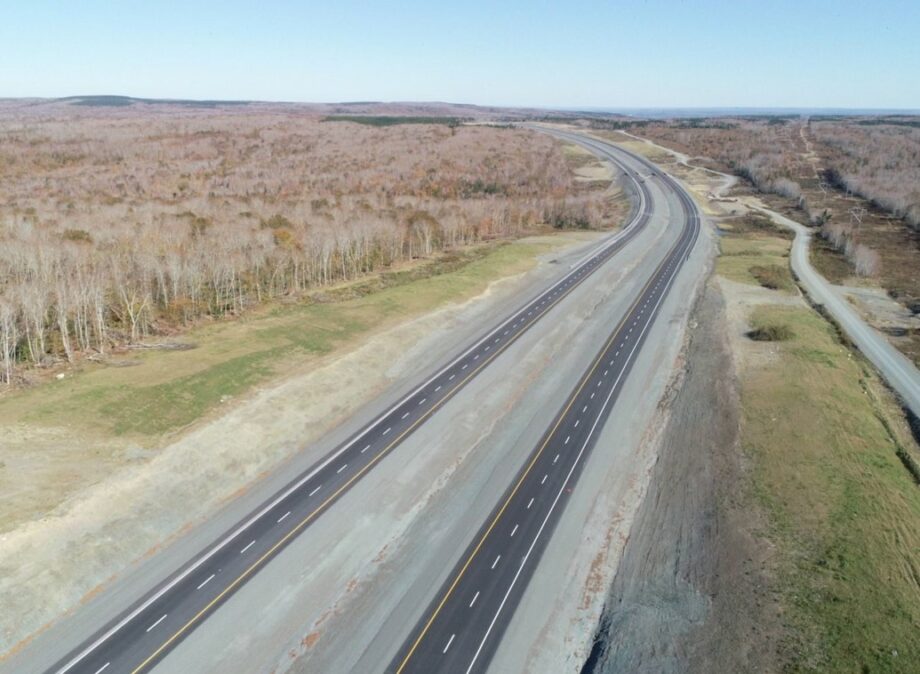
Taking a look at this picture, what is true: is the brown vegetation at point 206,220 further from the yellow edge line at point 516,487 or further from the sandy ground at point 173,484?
the yellow edge line at point 516,487

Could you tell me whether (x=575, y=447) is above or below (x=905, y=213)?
below

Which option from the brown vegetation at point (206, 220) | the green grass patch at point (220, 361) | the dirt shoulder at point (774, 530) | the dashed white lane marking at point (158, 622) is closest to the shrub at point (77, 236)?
the brown vegetation at point (206, 220)

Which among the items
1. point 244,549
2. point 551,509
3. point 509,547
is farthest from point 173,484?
point 551,509

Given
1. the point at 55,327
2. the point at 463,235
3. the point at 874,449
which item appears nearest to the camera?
the point at 874,449

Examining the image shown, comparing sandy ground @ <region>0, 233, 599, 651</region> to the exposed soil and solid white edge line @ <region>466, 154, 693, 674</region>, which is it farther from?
the exposed soil

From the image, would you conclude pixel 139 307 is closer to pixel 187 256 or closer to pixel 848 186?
pixel 187 256

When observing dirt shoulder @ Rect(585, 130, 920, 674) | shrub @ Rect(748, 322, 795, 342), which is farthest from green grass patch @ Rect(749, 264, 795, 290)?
dirt shoulder @ Rect(585, 130, 920, 674)

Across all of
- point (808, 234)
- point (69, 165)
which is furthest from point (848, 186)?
point (69, 165)

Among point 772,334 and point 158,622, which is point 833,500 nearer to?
point 772,334
